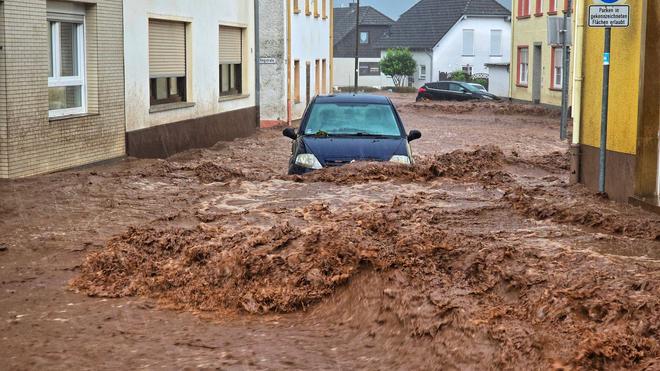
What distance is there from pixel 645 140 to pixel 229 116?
16806 mm

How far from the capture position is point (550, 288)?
7578mm

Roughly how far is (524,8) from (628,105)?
1599 inches

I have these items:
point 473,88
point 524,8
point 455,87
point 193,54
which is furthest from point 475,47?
point 193,54

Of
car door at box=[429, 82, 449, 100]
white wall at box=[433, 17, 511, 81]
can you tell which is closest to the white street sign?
car door at box=[429, 82, 449, 100]

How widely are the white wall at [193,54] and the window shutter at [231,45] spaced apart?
0.23 m

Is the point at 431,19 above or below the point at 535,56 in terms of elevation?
above

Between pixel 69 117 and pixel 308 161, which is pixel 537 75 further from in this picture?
pixel 308 161

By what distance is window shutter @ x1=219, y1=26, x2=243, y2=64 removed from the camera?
28139 millimetres

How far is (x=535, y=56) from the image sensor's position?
50656 mm

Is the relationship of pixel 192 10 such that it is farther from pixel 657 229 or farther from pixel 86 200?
pixel 657 229

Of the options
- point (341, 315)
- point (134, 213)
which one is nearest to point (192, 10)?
point (134, 213)

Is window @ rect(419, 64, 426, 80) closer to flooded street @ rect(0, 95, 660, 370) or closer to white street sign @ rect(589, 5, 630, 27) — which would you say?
flooded street @ rect(0, 95, 660, 370)

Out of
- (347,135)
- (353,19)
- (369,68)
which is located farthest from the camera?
(353,19)

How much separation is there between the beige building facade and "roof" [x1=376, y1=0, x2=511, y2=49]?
220 feet
